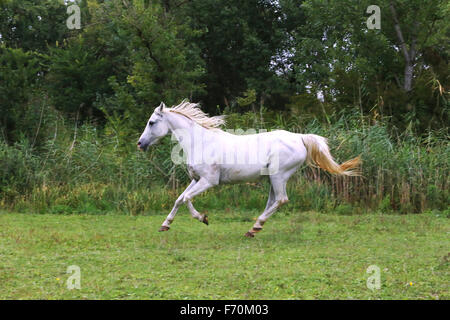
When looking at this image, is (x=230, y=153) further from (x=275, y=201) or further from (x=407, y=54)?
(x=407, y=54)

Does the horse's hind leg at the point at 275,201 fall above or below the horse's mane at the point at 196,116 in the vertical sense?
below

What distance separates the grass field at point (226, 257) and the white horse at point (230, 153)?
76cm

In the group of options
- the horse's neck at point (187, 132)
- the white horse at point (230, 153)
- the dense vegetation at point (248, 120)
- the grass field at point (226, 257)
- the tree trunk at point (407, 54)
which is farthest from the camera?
the tree trunk at point (407, 54)

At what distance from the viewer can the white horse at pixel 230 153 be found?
8.31 m

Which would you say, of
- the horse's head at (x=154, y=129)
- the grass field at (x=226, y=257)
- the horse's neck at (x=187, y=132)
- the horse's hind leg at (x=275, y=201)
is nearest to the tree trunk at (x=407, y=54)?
the grass field at (x=226, y=257)

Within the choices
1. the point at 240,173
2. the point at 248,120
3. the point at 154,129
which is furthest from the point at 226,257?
the point at 248,120

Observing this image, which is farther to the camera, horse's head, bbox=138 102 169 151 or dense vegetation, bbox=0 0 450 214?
dense vegetation, bbox=0 0 450 214

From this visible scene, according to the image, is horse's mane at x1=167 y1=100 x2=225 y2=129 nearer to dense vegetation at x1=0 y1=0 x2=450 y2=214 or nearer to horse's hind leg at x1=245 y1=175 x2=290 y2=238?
horse's hind leg at x1=245 y1=175 x2=290 y2=238

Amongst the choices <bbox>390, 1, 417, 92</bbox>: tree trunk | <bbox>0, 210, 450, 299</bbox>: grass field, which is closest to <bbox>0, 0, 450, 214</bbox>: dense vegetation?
<bbox>390, 1, 417, 92</bbox>: tree trunk

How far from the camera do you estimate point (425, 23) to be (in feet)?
54.9

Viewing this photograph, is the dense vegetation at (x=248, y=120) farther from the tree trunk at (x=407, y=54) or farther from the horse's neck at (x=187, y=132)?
the horse's neck at (x=187, y=132)

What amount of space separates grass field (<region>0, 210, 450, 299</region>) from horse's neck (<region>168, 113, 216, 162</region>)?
4.35ft

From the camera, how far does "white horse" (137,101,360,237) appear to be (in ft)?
27.3

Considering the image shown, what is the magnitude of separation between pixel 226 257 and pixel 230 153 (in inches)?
77.9
